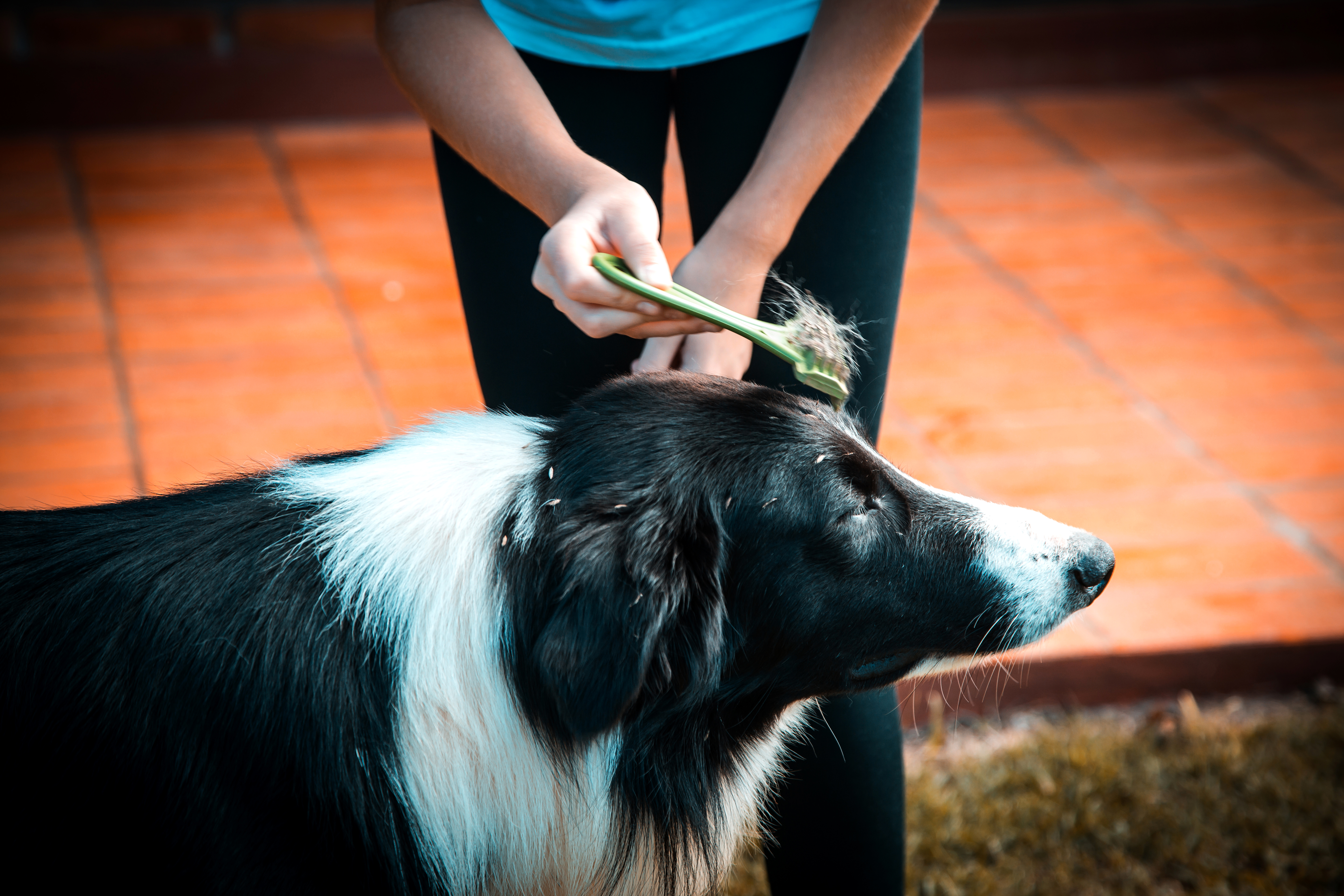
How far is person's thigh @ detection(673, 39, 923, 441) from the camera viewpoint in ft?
5.36

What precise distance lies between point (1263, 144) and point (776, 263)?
4.05 metres

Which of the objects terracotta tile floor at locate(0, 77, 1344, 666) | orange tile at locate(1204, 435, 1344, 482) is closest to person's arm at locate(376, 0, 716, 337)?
terracotta tile floor at locate(0, 77, 1344, 666)

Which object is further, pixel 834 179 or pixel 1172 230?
pixel 1172 230

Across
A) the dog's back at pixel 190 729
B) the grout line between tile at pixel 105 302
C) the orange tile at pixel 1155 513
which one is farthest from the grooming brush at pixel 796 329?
the grout line between tile at pixel 105 302

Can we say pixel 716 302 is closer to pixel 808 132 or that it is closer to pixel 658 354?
pixel 658 354

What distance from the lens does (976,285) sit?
4.05m

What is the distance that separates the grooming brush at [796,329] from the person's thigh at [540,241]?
0.21 metres

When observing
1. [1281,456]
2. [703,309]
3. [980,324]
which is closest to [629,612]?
[703,309]

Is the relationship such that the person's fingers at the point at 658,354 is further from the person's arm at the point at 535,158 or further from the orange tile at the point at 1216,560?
the orange tile at the point at 1216,560

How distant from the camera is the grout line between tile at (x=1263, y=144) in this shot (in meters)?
4.63

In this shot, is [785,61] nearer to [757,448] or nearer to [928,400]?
[757,448]

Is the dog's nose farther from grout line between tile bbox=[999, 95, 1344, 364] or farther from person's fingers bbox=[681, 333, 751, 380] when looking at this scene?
grout line between tile bbox=[999, 95, 1344, 364]

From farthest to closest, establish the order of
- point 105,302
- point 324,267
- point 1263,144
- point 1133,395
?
point 1263,144, point 324,267, point 105,302, point 1133,395

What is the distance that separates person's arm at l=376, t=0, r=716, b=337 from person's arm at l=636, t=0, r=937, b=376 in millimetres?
131
